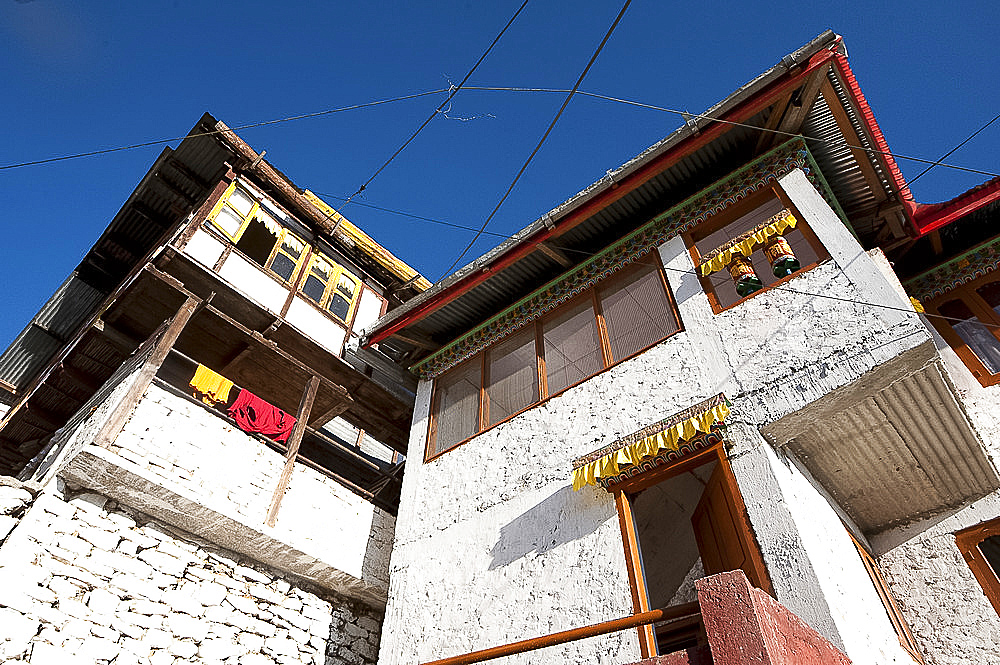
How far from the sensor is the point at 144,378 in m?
7.91

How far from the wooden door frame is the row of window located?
755 centimetres

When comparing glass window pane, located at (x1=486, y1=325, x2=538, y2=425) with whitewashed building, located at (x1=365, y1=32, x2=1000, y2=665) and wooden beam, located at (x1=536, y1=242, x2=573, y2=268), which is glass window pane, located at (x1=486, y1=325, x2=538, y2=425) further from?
wooden beam, located at (x1=536, y1=242, x2=573, y2=268)

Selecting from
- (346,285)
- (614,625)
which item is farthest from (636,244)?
(346,285)

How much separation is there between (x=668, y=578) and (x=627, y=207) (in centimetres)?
515

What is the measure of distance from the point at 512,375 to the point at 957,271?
6.26 m

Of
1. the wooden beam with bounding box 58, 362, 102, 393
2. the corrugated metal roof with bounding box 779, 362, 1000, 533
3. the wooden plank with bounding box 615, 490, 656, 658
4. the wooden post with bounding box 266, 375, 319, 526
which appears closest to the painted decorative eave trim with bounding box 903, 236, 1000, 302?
the corrugated metal roof with bounding box 779, 362, 1000, 533

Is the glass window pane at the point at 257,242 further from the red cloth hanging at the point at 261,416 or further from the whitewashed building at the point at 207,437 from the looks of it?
the red cloth hanging at the point at 261,416

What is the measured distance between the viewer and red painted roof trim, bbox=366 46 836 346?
Answer: 7164 millimetres

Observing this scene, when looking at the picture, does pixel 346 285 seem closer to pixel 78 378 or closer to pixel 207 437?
pixel 78 378

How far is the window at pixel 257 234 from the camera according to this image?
1129 centimetres

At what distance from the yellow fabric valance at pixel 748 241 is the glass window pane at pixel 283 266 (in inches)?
304

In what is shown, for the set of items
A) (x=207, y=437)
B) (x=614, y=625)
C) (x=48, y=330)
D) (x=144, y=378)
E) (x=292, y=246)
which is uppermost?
(x=292, y=246)

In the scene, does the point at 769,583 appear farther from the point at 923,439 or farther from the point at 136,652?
the point at 136,652

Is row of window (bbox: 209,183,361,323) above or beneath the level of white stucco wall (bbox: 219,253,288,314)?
above
